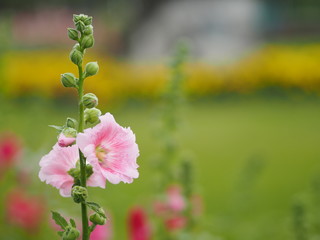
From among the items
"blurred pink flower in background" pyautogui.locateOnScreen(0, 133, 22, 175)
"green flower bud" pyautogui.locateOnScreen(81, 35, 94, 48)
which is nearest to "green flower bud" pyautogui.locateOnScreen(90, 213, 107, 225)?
"green flower bud" pyautogui.locateOnScreen(81, 35, 94, 48)

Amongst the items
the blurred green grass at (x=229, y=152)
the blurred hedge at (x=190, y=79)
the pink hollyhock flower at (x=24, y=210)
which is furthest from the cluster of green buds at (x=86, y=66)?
the blurred hedge at (x=190, y=79)

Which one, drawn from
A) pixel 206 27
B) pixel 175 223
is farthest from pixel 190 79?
pixel 206 27

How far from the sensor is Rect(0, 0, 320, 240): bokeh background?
85.1 inches

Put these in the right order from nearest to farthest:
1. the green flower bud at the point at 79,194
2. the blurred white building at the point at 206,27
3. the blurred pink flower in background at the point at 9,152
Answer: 1. the green flower bud at the point at 79,194
2. the blurred pink flower in background at the point at 9,152
3. the blurred white building at the point at 206,27

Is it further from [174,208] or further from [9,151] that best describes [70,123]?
[9,151]

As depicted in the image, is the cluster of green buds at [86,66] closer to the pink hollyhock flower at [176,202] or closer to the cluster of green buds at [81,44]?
the cluster of green buds at [81,44]

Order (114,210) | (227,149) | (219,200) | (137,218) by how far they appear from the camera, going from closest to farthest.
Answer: (137,218)
(114,210)
(219,200)
(227,149)

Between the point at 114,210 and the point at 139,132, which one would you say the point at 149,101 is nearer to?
the point at 139,132

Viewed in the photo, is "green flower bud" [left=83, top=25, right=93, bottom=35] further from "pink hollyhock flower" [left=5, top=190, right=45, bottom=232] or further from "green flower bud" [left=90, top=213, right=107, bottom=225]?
"pink hollyhock flower" [left=5, top=190, right=45, bottom=232]

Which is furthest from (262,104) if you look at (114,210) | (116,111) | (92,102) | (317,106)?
(92,102)

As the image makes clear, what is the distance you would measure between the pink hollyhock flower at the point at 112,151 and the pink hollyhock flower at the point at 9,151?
1.37 m

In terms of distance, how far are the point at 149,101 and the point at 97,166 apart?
5887 millimetres

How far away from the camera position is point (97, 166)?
0.80 m

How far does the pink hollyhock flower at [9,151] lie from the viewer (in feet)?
7.04
